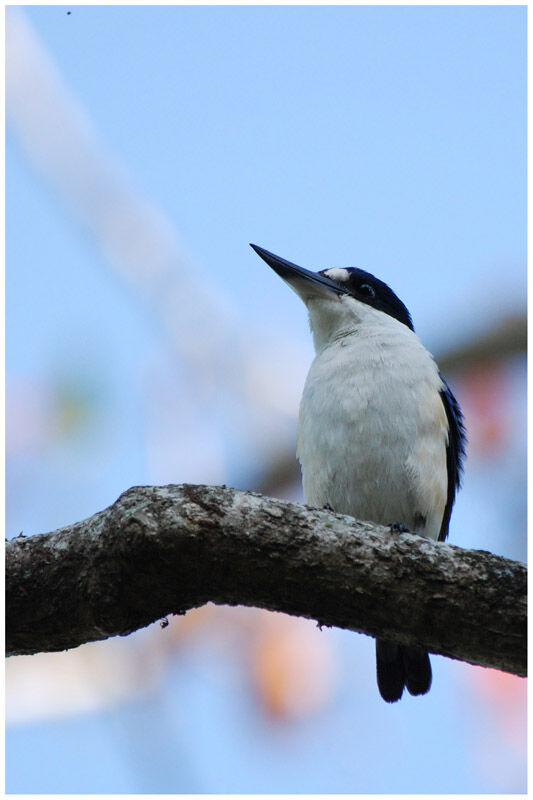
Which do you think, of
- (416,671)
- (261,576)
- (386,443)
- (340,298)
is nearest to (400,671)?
Result: (416,671)

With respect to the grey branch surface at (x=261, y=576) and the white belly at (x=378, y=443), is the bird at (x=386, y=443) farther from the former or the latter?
the grey branch surface at (x=261, y=576)

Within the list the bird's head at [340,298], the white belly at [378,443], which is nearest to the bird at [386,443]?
the white belly at [378,443]

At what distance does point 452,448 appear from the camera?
519 centimetres

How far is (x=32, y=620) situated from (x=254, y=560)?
79 cm

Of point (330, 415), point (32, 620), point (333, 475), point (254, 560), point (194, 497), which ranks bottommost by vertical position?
point (32, 620)

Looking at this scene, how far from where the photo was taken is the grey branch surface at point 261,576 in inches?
120

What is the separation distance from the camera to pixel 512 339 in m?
5.34

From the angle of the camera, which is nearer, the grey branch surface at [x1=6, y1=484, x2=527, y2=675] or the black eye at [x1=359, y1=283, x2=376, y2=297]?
the grey branch surface at [x1=6, y1=484, x2=527, y2=675]

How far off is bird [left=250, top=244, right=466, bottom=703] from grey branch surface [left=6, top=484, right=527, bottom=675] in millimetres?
1492

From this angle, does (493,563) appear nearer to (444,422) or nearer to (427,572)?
(427,572)

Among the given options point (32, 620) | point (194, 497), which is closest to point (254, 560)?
point (194, 497)

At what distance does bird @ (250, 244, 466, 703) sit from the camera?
469 centimetres

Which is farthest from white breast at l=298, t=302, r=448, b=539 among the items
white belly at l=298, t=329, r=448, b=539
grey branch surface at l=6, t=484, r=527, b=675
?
grey branch surface at l=6, t=484, r=527, b=675

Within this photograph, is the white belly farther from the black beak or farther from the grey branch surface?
the grey branch surface
